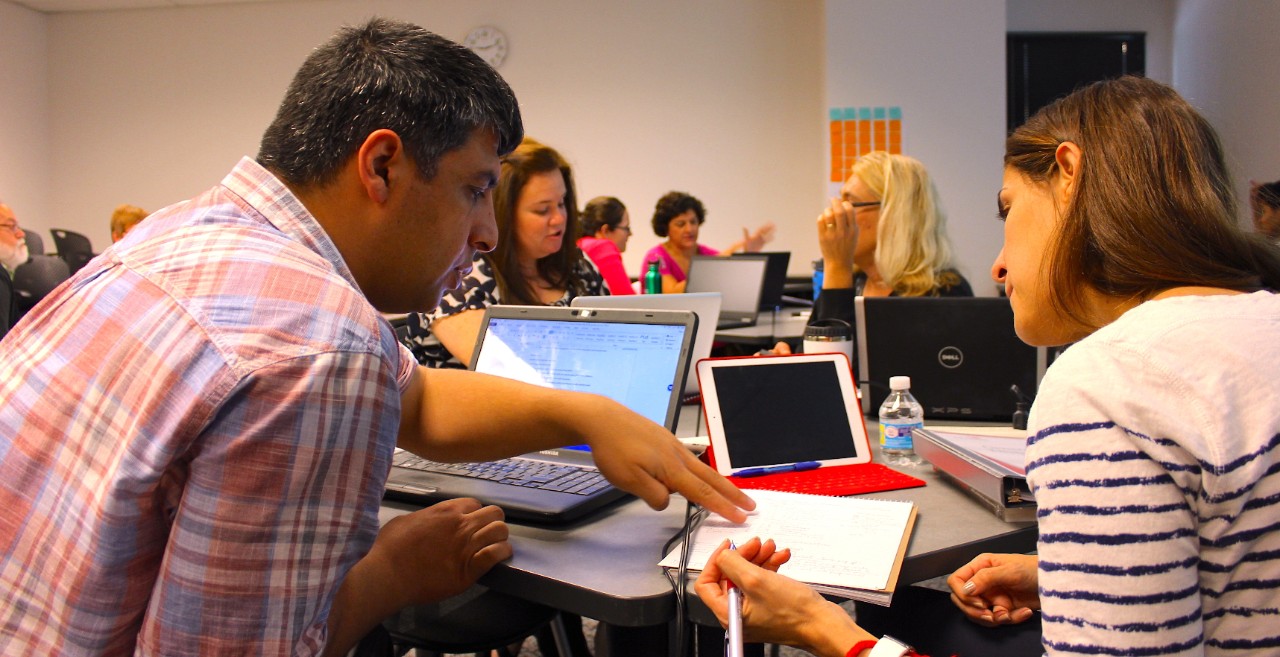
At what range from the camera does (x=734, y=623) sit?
84 cm

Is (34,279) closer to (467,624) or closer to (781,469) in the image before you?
(467,624)

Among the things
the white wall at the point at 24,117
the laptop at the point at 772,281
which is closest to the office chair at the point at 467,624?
the laptop at the point at 772,281

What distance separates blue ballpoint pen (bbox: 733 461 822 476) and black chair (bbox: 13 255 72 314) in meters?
4.48

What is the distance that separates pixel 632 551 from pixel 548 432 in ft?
0.68

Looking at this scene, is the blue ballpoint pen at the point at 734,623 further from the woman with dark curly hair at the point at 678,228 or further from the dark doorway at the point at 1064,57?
the dark doorway at the point at 1064,57

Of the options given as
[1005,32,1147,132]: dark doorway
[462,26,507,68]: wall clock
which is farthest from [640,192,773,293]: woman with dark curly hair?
[1005,32,1147,132]: dark doorway

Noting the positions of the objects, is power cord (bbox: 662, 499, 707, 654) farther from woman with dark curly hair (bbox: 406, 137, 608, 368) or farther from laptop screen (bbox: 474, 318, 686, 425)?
woman with dark curly hair (bbox: 406, 137, 608, 368)

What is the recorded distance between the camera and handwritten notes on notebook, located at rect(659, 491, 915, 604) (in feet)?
3.05

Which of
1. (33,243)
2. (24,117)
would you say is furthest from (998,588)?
(24,117)

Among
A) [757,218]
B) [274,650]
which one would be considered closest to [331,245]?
[274,650]

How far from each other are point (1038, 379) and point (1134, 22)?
611 centimetres

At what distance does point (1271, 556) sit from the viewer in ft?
2.29

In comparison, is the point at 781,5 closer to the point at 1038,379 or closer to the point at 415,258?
the point at 1038,379

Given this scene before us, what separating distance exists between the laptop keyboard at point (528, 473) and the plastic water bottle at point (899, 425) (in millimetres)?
507
